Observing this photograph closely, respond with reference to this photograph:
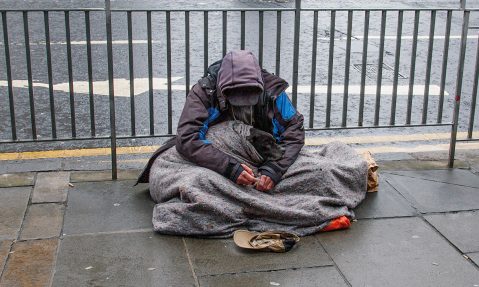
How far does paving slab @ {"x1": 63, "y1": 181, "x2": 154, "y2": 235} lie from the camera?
174 inches

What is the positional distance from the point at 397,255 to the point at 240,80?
144 cm

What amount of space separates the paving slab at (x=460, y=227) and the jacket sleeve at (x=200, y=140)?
1.31m

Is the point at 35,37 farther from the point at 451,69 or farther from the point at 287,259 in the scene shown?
the point at 287,259

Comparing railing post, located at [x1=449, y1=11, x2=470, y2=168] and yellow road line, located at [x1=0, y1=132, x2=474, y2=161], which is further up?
railing post, located at [x1=449, y1=11, x2=470, y2=168]

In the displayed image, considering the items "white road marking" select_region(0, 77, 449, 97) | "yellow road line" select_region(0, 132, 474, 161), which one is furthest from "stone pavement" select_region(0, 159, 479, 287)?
"white road marking" select_region(0, 77, 449, 97)

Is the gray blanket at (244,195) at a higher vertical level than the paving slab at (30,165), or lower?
higher

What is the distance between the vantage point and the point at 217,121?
477cm

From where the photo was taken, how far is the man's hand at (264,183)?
4.53m

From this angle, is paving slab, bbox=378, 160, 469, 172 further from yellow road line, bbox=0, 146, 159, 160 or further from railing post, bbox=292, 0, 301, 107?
yellow road line, bbox=0, 146, 159, 160

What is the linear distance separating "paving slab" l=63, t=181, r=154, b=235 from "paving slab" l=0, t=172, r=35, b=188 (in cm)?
37

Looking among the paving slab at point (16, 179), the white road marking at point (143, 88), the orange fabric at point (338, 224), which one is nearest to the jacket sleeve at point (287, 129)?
the orange fabric at point (338, 224)

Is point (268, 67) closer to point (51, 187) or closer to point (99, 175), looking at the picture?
point (99, 175)

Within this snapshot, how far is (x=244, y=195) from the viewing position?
4.39 metres

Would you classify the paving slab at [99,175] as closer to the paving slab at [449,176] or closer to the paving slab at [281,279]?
the paving slab at [281,279]
